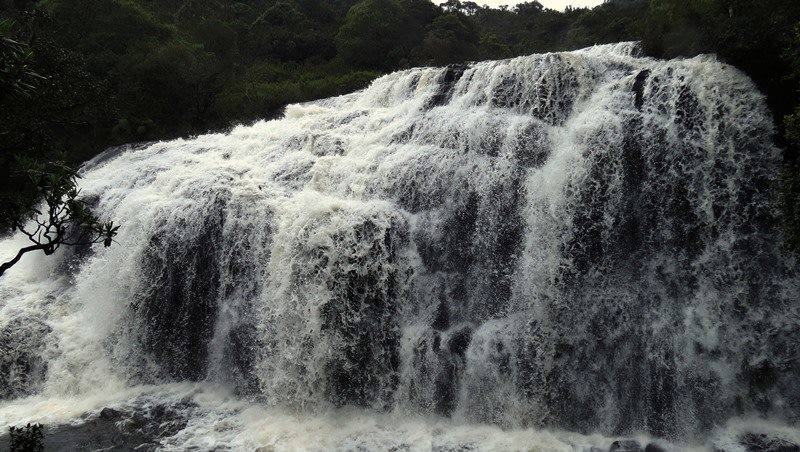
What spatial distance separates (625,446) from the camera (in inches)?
287

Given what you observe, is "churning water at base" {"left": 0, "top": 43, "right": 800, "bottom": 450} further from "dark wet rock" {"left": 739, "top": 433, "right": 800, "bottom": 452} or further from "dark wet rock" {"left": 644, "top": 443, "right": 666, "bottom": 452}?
"dark wet rock" {"left": 644, "top": 443, "right": 666, "bottom": 452}

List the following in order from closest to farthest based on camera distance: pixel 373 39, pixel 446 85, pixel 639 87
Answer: pixel 639 87, pixel 446 85, pixel 373 39

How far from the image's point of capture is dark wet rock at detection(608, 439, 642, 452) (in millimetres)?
7221

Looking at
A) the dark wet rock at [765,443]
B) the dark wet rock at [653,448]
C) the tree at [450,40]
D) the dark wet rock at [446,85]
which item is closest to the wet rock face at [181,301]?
the dark wet rock at [446,85]

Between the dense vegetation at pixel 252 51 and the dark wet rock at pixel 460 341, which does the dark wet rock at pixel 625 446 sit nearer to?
the dark wet rock at pixel 460 341

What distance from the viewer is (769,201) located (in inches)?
308

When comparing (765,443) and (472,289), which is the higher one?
(472,289)

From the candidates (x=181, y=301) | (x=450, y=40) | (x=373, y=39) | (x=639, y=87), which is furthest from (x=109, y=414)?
(x=450, y=40)

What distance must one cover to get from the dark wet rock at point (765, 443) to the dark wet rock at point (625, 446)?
1373 mm

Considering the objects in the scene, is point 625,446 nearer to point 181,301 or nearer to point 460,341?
point 460,341

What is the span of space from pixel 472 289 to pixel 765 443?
4678 mm

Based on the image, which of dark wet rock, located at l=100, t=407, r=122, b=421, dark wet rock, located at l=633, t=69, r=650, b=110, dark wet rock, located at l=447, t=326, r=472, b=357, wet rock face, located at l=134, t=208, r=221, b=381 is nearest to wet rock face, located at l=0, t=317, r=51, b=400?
wet rock face, located at l=134, t=208, r=221, b=381

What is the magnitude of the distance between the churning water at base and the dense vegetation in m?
1.03

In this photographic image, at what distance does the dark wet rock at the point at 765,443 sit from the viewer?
6.79 meters
